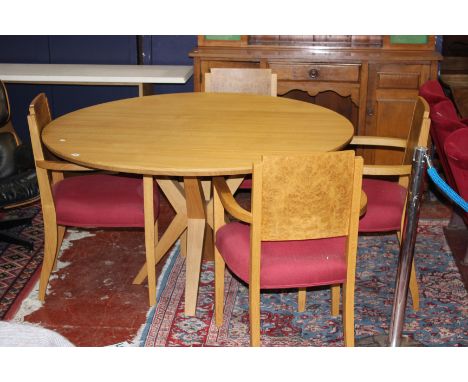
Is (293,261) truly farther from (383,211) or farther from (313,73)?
(313,73)

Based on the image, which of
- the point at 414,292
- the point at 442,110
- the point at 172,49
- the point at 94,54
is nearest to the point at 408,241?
the point at 414,292

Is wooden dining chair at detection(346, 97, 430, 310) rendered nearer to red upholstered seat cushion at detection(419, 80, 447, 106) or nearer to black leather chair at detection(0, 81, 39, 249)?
red upholstered seat cushion at detection(419, 80, 447, 106)

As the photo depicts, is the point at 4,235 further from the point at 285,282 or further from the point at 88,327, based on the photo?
the point at 285,282

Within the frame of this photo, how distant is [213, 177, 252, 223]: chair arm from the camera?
248 centimetres

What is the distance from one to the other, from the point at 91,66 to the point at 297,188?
3060 mm

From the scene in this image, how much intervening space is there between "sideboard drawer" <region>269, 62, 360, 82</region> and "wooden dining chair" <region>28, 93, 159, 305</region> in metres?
1.58

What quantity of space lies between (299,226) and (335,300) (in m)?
0.82

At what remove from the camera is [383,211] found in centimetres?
302

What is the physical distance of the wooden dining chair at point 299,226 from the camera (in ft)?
7.69

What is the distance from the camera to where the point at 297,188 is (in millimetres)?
2363

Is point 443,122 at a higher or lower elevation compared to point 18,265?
higher

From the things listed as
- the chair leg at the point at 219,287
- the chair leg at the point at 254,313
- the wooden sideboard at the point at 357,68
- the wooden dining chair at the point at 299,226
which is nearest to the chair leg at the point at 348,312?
the wooden dining chair at the point at 299,226

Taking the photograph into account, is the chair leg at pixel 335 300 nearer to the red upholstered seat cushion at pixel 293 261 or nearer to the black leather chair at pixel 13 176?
the red upholstered seat cushion at pixel 293 261

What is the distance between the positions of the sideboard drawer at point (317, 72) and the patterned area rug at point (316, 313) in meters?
1.33
